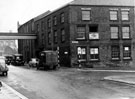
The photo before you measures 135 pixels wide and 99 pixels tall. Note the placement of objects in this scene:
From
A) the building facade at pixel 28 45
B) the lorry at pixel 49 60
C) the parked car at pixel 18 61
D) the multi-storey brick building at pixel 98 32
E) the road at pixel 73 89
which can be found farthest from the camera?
the building facade at pixel 28 45

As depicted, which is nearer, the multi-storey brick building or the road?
the road

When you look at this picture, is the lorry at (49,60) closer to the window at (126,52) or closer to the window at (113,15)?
the window at (113,15)

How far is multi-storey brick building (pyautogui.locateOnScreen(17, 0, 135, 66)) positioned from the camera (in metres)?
38.7

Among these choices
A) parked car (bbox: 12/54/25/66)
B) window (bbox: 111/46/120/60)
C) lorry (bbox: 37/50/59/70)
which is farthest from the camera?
parked car (bbox: 12/54/25/66)

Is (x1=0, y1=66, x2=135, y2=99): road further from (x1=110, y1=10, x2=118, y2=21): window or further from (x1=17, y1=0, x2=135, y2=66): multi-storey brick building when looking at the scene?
(x1=110, y1=10, x2=118, y2=21): window

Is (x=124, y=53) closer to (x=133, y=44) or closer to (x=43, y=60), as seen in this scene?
(x=133, y=44)

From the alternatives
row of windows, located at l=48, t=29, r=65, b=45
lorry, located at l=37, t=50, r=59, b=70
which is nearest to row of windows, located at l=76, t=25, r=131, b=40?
row of windows, located at l=48, t=29, r=65, b=45

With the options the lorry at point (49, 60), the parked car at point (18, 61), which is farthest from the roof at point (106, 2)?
the parked car at point (18, 61)

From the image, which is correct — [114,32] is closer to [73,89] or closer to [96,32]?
[96,32]

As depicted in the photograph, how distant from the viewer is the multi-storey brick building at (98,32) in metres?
38.7

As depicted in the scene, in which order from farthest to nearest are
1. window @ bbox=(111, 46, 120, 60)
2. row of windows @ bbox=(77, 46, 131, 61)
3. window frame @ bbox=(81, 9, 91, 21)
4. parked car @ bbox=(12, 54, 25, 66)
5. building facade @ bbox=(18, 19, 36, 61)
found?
building facade @ bbox=(18, 19, 36, 61) → parked car @ bbox=(12, 54, 25, 66) → window @ bbox=(111, 46, 120, 60) → window frame @ bbox=(81, 9, 91, 21) → row of windows @ bbox=(77, 46, 131, 61)

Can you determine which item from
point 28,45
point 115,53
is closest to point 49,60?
point 115,53

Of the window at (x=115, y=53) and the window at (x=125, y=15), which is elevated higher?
the window at (x=125, y=15)

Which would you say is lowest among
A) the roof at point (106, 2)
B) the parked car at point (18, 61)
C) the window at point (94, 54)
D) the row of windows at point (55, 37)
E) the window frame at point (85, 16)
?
the parked car at point (18, 61)
